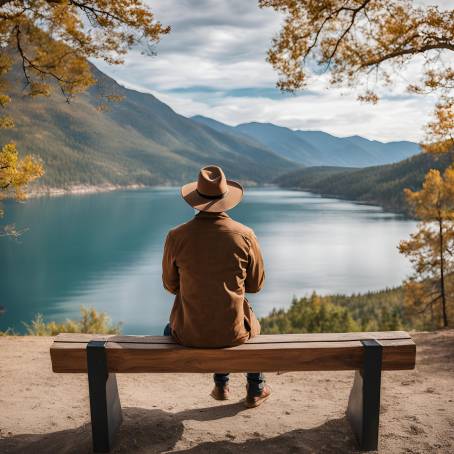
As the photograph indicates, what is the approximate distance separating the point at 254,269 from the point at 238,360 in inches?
21.8

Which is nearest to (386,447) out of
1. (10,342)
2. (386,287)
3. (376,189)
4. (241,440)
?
(241,440)

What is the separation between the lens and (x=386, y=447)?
10.3 feet

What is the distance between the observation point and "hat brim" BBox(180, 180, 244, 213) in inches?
119

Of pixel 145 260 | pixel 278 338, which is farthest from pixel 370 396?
pixel 145 260

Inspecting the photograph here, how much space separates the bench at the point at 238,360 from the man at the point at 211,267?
4.0 inches

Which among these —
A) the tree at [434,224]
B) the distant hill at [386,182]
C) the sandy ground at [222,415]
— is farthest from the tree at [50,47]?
the distant hill at [386,182]

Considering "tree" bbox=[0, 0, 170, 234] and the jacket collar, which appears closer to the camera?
the jacket collar

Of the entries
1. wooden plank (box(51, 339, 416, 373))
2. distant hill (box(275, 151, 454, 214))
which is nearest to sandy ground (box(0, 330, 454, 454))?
wooden plank (box(51, 339, 416, 373))

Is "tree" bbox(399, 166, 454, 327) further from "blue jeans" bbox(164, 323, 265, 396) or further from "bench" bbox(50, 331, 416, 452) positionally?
"bench" bbox(50, 331, 416, 452)

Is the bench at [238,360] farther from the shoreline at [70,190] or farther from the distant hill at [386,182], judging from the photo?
the shoreline at [70,190]

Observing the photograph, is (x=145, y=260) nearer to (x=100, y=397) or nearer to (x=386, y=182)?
(x=100, y=397)

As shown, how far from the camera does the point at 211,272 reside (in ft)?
9.91

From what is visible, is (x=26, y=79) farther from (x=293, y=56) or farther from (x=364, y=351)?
(x=364, y=351)

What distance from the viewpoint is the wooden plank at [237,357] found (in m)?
3.07
